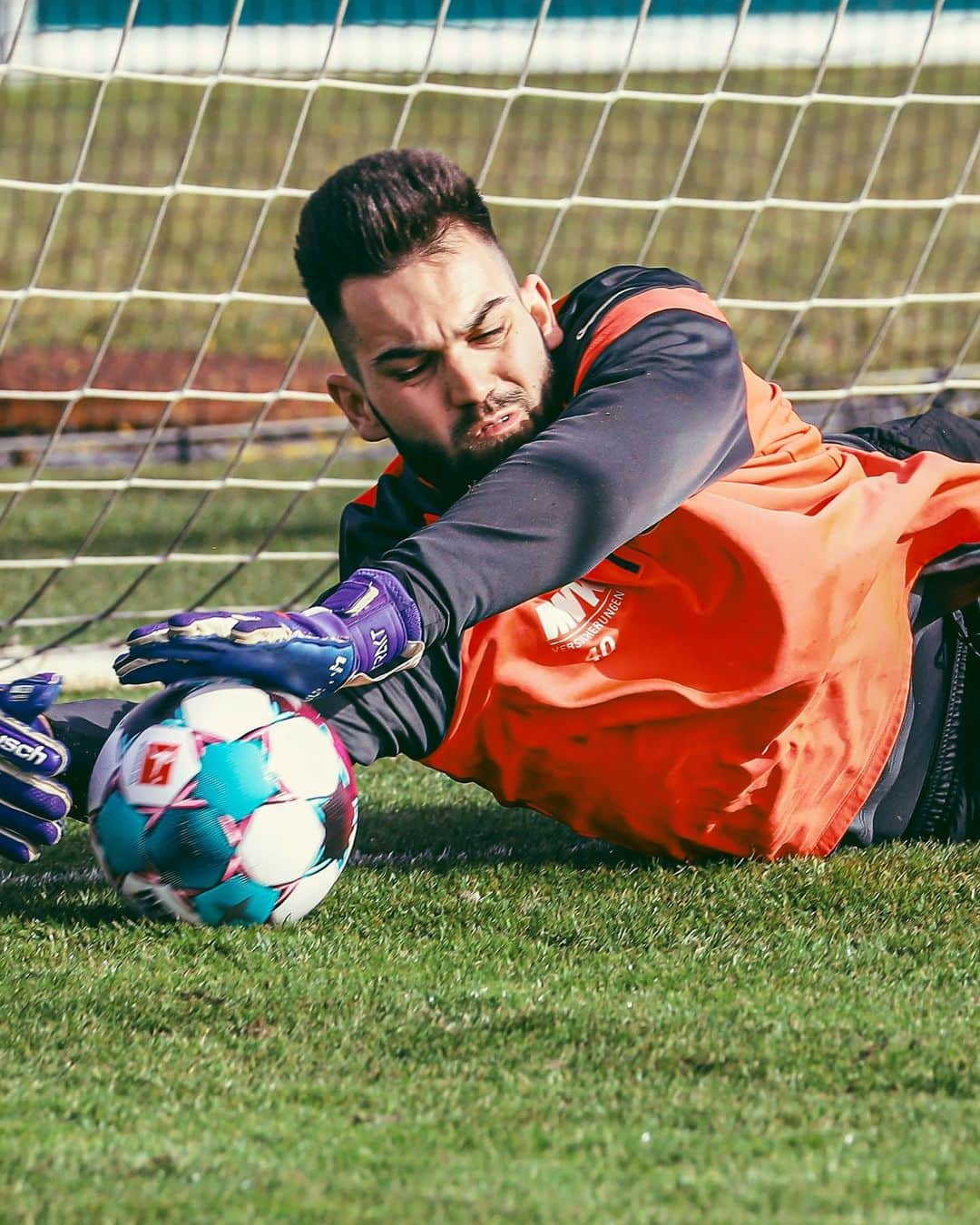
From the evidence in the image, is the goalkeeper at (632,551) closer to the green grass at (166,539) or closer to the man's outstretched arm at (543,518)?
the man's outstretched arm at (543,518)

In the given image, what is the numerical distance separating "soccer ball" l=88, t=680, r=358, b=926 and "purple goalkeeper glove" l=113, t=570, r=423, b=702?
6.0 inches

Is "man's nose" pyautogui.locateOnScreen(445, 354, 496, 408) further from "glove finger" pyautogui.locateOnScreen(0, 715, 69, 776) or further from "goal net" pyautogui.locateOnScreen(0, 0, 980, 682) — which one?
"goal net" pyautogui.locateOnScreen(0, 0, 980, 682)

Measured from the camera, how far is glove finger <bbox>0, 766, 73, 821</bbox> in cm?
237

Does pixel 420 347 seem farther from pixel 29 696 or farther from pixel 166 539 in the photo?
pixel 166 539

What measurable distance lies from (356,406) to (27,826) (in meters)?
0.83

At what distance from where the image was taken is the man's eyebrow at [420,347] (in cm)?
249

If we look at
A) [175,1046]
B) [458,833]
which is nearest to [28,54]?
[458,833]

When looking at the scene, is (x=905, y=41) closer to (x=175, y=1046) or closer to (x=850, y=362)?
(x=850, y=362)

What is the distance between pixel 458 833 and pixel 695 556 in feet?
2.67

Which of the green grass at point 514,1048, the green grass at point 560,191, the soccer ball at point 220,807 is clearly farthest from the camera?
the green grass at point 560,191

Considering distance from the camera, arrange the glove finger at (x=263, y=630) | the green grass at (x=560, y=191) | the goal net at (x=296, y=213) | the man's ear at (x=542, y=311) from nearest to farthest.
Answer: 1. the glove finger at (x=263, y=630)
2. the man's ear at (x=542, y=311)
3. the goal net at (x=296, y=213)
4. the green grass at (x=560, y=191)

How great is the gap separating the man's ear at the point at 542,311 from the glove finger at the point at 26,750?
96 cm

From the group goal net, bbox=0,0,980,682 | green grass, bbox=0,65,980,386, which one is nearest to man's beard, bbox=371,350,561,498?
goal net, bbox=0,0,980,682

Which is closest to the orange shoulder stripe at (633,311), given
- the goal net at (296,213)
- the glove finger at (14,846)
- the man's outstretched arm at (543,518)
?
the man's outstretched arm at (543,518)
